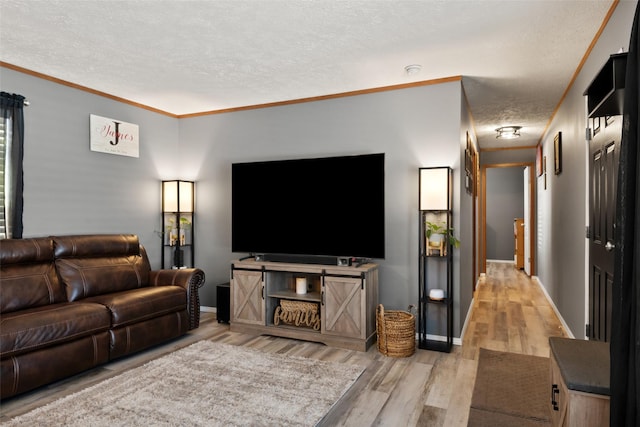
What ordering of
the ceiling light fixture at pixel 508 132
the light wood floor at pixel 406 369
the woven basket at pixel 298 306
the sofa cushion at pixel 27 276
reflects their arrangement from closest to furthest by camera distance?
the light wood floor at pixel 406 369, the sofa cushion at pixel 27 276, the woven basket at pixel 298 306, the ceiling light fixture at pixel 508 132

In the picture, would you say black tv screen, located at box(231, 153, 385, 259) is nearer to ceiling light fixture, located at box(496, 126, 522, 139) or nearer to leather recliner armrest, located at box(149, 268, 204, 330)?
leather recliner armrest, located at box(149, 268, 204, 330)

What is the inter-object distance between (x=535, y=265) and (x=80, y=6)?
7.93m

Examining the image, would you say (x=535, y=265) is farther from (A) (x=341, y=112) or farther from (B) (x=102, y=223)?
(B) (x=102, y=223)

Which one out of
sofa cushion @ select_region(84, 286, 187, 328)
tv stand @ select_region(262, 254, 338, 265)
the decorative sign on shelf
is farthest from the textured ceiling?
sofa cushion @ select_region(84, 286, 187, 328)

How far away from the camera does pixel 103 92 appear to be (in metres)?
4.23

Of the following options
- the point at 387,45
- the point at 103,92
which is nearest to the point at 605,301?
the point at 387,45

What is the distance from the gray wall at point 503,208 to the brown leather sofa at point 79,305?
8521 millimetres

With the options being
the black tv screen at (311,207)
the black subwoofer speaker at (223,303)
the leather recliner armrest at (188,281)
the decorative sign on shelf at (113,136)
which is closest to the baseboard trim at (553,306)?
the black tv screen at (311,207)

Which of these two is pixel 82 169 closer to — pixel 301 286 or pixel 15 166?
pixel 15 166

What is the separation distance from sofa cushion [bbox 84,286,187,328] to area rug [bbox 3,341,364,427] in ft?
1.32

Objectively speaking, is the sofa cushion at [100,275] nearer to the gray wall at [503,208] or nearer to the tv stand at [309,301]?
the tv stand at [309,301]

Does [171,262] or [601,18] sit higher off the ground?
[601,18]

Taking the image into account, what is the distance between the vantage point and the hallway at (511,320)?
12.4 ft

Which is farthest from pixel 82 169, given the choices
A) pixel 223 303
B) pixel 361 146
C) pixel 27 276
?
pixel 361 146
